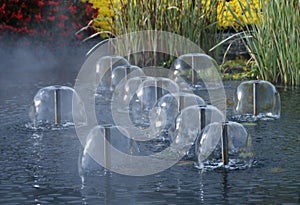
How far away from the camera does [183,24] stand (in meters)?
10.6

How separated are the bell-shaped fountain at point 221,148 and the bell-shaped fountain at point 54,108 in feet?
6.67

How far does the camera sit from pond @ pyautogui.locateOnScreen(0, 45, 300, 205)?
15.2 feet

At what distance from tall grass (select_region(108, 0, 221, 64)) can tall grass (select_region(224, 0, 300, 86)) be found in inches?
49.4

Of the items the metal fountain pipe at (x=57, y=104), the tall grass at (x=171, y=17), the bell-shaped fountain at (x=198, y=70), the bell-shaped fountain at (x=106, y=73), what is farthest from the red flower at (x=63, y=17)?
the metal fountain pipe at (x=57, y=104)

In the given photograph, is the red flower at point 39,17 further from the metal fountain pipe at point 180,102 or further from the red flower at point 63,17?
the metal fountain pipe at point 180,102

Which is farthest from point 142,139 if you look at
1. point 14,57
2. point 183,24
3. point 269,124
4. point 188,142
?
point 14,57

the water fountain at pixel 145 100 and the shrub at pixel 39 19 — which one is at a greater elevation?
the shrub at pixel 39 19

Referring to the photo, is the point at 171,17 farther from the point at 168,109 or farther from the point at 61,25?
the point at 168,109

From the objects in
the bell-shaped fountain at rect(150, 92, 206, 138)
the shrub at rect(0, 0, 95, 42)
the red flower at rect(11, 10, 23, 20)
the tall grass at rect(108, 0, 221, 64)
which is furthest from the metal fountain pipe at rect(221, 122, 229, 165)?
the red flower at rect(11, 10, 23, 20)

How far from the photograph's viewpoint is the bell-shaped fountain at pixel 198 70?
363 inches

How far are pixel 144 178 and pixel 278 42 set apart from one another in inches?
179

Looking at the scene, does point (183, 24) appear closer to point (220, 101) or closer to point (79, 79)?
point (79, 79)

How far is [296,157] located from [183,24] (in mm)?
5256

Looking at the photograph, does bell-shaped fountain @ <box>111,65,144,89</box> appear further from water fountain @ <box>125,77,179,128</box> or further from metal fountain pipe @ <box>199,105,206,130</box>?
metal fountain pipe @ <box>199,105,206,130</box>
